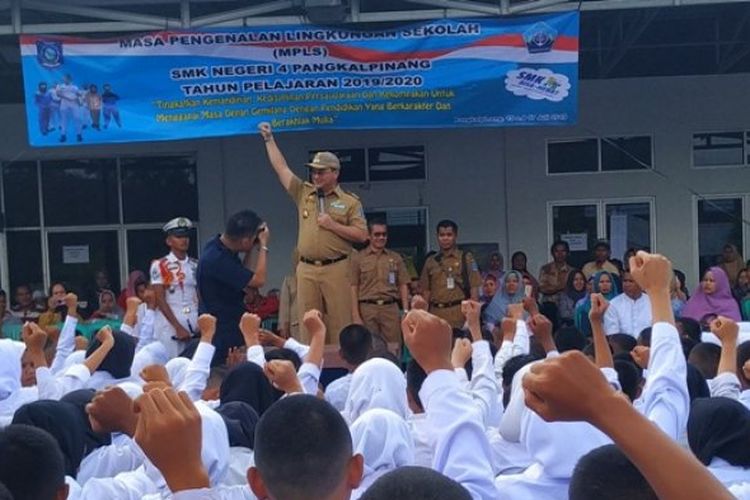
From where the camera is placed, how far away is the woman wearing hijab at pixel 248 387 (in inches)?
158

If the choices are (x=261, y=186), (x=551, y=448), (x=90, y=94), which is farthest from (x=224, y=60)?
(x=551, y=448)

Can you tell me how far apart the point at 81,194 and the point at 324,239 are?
18.4 feet

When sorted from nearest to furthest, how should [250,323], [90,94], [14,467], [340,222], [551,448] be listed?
[14,467] < [551,448] < [250,323] < [340,222] < [90,94]

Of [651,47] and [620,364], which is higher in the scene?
[651,47]

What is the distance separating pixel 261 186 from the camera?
1180cm

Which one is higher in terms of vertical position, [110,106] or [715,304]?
[110,106]

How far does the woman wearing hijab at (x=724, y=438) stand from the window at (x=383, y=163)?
8829 mm

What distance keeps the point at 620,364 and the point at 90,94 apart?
5.67m

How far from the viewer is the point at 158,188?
12.0m

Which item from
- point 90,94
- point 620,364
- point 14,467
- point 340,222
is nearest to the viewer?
point 14,467

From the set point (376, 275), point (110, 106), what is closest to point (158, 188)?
point (110, 106)

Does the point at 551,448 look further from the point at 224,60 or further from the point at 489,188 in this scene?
the point at 489,188

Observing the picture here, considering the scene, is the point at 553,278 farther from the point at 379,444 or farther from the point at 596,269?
the point at 379,444

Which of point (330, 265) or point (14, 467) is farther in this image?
point (330, 265)
